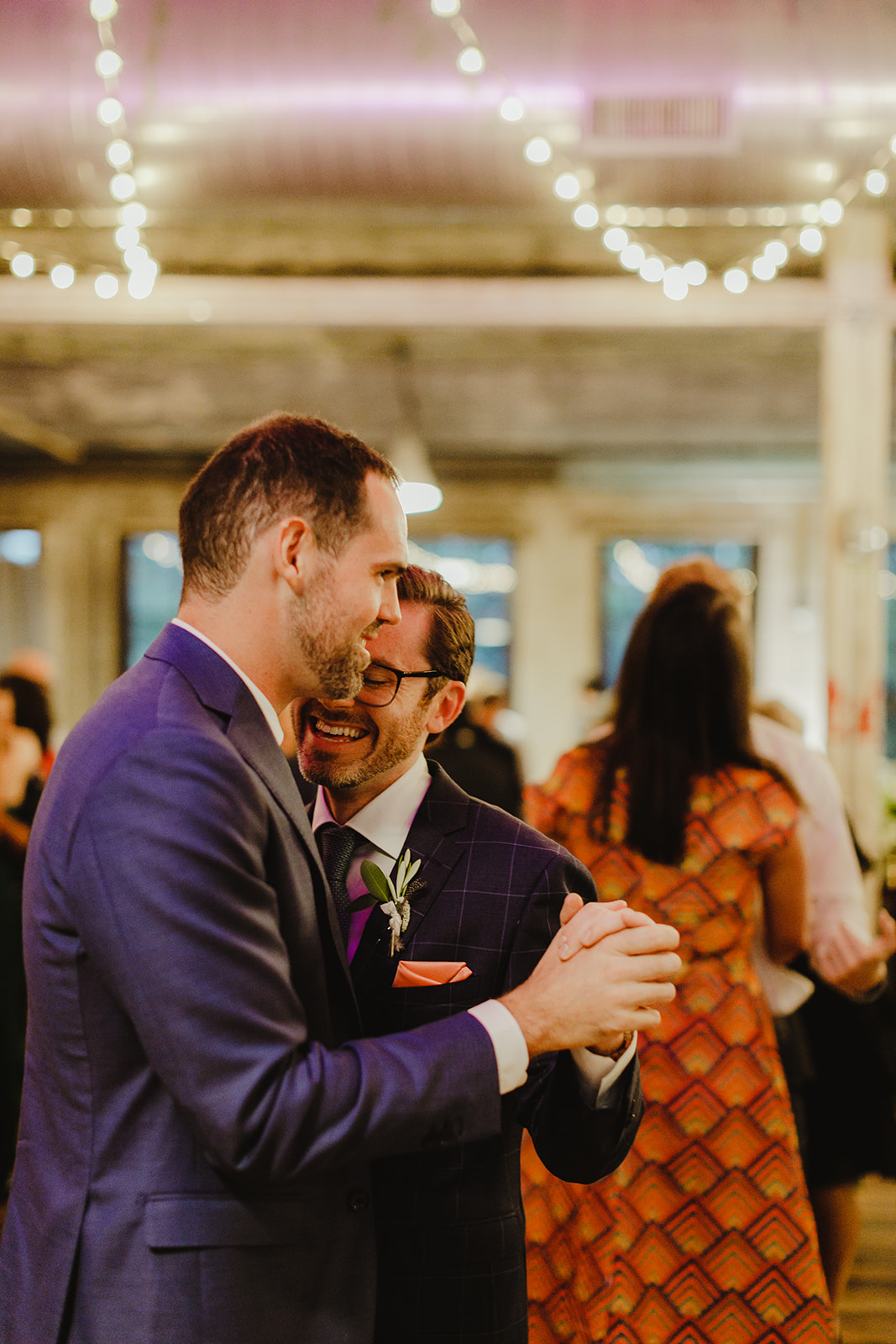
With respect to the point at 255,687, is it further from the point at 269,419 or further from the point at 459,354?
the point at 459,354

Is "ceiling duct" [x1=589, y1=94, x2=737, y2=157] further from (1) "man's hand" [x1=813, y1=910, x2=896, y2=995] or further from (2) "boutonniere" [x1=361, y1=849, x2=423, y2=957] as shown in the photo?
(2) "boutonniere" [x1=361, y1=849, x2=423, y2=957]

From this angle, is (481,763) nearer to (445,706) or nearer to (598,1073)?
(445,706)

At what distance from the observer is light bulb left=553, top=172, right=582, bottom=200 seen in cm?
266

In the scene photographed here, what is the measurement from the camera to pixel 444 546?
8219 mm

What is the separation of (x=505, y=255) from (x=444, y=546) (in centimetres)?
374

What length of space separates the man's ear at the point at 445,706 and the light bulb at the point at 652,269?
2.36m

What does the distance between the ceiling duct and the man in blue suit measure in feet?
6.17

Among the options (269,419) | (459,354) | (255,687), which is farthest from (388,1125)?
(459,354)

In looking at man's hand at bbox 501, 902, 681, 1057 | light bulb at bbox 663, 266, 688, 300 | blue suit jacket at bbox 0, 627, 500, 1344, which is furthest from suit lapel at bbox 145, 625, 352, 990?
light bulb at bbox 663, 266, 688, 300

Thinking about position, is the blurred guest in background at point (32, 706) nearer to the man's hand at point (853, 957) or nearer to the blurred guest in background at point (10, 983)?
the blurred guest in background at point (10, 983)

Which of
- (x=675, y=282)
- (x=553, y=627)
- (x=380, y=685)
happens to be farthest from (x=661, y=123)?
(x=553, y=627)

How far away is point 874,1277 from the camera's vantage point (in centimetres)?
316

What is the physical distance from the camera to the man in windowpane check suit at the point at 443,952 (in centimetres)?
111

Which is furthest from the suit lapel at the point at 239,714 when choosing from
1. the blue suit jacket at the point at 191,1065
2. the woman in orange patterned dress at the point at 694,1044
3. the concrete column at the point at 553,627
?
the concrete column at the point at 553,627
